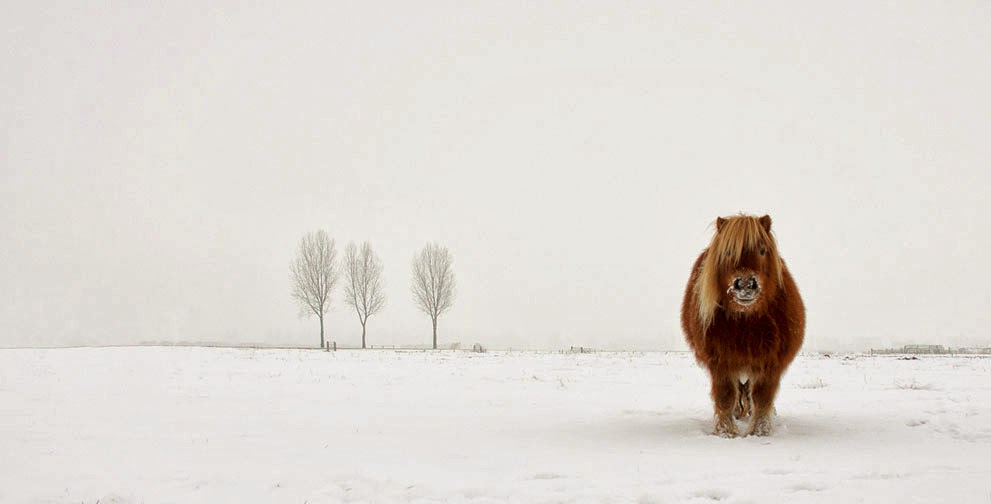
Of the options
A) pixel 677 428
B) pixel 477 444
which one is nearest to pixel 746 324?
pixel 677 428

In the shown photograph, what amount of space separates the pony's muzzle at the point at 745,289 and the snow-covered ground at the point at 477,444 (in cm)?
165

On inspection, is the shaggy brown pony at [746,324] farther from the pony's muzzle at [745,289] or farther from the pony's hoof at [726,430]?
the pony's muzzle at [745,289]

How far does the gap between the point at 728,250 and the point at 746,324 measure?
3.16 ft

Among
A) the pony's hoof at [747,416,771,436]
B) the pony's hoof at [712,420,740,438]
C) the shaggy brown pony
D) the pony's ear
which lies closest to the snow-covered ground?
the pony's hoof at [747,416,771,436]

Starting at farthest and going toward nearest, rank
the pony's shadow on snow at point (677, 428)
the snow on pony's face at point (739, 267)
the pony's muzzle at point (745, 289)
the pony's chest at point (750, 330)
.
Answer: the pony's chest at point (750, 330), the pony's shadow on snow at point (677, 428), the snow on pony's face at point (739, 267), the pony's muzzle at point (745, 289)

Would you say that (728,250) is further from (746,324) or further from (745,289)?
(746,324)

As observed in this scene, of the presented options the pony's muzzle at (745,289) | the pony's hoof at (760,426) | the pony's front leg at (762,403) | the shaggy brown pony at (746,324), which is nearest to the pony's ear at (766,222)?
the shaggy brown pony at (746,324)

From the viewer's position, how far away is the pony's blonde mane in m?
7.41

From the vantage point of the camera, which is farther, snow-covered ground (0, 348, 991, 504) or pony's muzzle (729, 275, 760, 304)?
pony's muzzle (729, 275, 760, 304)

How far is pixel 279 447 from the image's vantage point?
6.91 metres

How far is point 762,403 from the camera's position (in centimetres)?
758

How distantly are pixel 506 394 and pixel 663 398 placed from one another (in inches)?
120

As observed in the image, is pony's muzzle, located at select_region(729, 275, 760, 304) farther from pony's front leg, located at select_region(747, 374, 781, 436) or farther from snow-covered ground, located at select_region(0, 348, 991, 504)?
snow-covered ground, located at select_region(0, 348, 991, 504)

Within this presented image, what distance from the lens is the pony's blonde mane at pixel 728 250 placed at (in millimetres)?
7406
